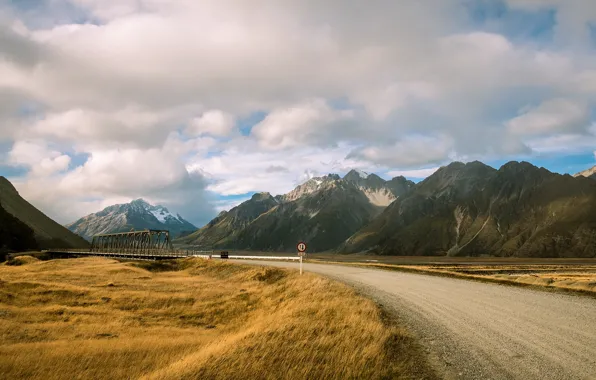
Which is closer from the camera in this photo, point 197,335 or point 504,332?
point 504,332

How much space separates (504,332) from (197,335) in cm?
1455

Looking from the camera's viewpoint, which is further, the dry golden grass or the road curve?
the dry golden grass

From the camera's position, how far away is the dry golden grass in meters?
10.2

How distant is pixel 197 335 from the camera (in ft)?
66.3

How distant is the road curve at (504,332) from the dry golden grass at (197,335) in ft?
3.43

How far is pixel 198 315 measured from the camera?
27.1m

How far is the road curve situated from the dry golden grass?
→ 105 centimetres

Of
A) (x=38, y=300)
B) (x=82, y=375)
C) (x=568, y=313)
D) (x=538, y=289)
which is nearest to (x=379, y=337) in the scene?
(x=568, y=313)

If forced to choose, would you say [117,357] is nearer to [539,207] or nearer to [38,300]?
[38,300]

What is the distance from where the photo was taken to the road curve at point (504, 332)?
30.0 feet

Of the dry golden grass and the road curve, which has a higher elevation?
the road curve

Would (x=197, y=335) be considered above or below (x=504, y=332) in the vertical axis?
below

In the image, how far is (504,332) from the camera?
486 inches

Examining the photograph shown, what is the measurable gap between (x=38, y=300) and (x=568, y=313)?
111 ft
